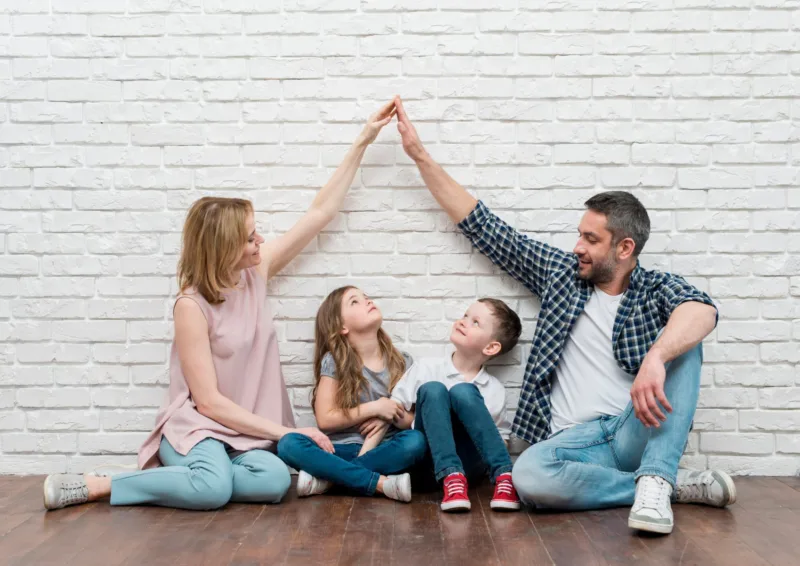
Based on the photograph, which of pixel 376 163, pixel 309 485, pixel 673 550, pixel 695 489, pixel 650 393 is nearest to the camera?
pixel 673 550

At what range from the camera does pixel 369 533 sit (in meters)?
2.33

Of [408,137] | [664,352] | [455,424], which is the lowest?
[455,424]

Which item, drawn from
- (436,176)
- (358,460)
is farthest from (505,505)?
(436,176)

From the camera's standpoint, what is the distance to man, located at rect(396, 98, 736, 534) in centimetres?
252

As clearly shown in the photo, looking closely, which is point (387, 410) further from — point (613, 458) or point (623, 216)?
point (623, 216)

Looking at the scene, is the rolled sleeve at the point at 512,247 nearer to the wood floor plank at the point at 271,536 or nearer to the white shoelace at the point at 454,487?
the white shoelace at the point at 454,487

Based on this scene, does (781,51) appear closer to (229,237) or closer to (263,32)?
(263,32)

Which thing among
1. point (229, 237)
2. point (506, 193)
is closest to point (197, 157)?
point (229, 237)

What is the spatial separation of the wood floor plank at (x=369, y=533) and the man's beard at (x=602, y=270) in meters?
1.04

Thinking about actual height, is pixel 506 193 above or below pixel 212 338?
above

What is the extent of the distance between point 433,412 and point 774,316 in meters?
1.37

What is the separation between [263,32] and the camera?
3057mm

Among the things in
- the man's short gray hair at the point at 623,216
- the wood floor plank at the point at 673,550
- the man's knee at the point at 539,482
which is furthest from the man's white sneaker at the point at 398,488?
the man's short gray hair at the point at 623,216

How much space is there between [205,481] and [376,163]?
1.31 meters
